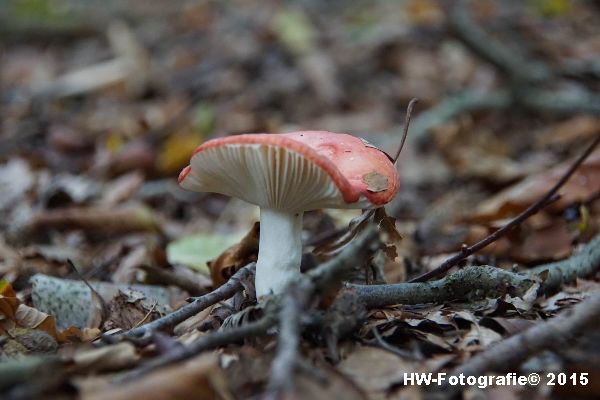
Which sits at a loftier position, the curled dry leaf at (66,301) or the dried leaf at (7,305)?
the dried leaf at (7,305)

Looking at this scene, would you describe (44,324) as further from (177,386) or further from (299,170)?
(299,170)

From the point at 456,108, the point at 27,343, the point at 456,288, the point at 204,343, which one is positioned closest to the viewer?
the point at 204,343

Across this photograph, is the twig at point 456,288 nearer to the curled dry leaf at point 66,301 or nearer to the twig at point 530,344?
the twig at point 530,344

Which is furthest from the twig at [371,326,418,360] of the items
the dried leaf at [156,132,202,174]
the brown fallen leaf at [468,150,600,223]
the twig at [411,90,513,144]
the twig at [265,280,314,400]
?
the twig at [411,90,513,144]

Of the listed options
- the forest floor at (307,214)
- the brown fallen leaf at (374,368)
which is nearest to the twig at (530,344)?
the forest floor at (307,214)

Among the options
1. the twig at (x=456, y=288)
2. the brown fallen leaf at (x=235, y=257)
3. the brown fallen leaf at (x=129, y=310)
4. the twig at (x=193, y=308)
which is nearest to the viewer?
the twig at (x=193, y=308)

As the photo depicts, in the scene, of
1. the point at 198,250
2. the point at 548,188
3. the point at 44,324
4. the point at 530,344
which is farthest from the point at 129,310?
the point at 548,188
